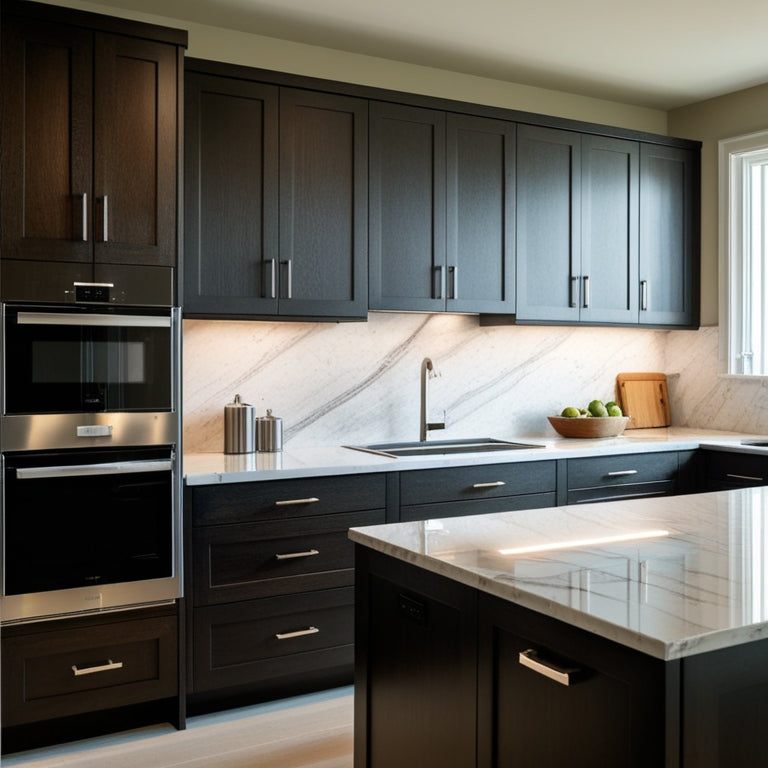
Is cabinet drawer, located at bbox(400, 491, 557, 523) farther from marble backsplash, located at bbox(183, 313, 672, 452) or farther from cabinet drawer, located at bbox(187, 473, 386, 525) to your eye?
marble backsplash, located at bbox(183, 313, 672, 452)

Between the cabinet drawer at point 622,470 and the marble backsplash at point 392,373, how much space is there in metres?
0.63

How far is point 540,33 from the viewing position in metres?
3.71

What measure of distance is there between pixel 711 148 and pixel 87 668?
4.01 meters

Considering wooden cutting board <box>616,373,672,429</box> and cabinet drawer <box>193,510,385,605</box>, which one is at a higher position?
wooden cutting board <box>616,373,672,429</box>

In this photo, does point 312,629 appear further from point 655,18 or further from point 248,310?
point 655,18

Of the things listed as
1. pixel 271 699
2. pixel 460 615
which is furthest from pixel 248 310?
pixel 460 615

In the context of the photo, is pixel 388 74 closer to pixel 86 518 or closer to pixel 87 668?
pixel 86 518

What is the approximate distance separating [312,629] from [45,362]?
1.38m

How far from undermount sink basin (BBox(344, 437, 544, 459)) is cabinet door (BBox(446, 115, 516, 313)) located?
64 cm

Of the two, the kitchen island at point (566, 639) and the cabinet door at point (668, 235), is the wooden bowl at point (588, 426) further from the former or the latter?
the kitchen island at point (566, 639)

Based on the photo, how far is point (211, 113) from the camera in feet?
10.7

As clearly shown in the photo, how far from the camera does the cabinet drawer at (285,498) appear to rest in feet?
9.93

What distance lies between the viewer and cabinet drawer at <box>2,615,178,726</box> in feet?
8.95

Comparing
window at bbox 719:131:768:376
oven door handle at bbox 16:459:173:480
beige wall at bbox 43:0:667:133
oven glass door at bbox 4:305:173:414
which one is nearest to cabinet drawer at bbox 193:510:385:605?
oven door handle at bbox 16:459:173:480
